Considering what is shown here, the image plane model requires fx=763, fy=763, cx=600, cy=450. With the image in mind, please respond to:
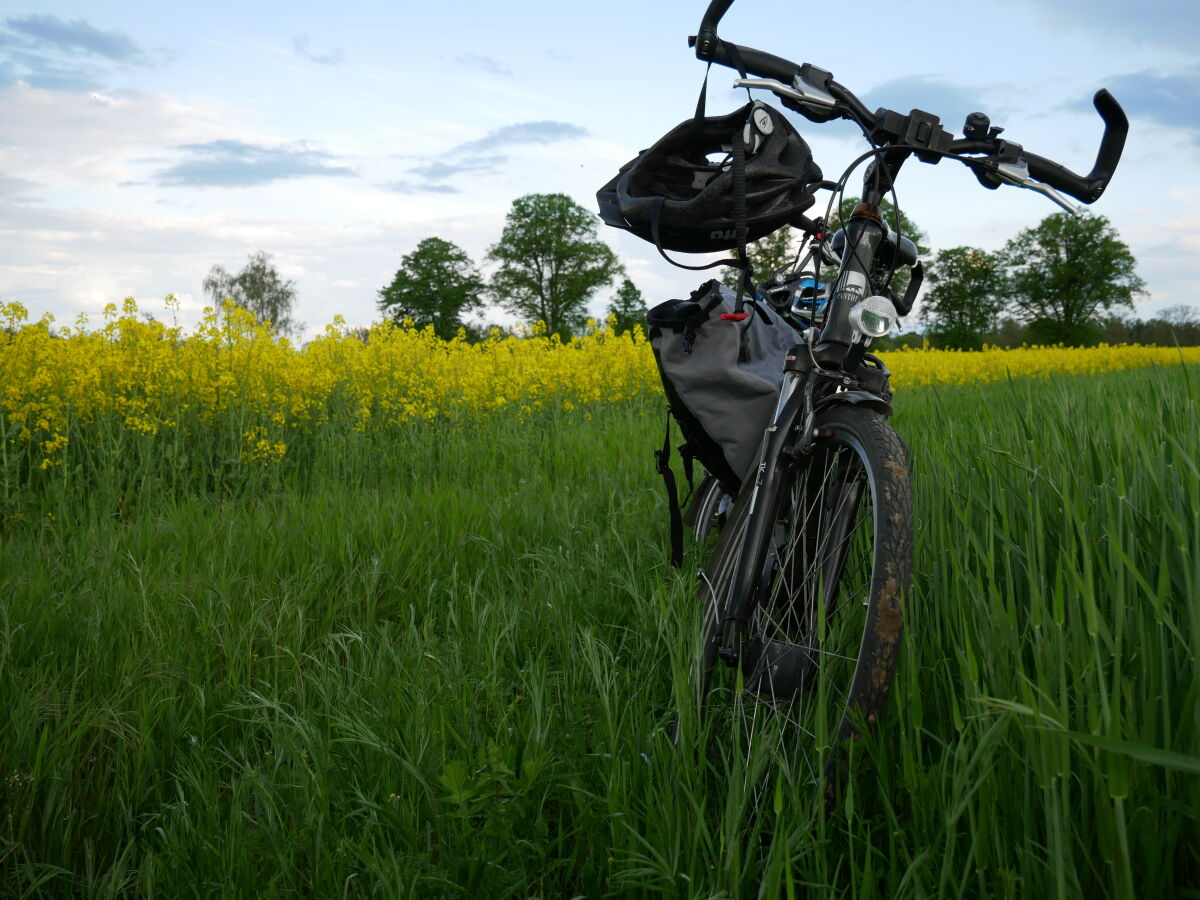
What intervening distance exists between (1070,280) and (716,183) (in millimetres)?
74846

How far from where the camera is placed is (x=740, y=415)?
7.61 ft

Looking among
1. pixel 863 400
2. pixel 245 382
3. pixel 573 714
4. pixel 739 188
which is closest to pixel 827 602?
pixel 863 400

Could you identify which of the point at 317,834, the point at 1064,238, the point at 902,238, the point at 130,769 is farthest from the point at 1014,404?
the point at 1064,238

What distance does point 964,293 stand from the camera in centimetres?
6462

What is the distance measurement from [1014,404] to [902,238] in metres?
1.30

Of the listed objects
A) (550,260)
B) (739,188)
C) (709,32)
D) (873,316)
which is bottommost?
(873,316)

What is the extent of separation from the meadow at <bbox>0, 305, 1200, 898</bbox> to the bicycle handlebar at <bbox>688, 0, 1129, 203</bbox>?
683 mm

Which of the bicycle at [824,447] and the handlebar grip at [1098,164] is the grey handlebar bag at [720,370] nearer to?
the bicycle at [824,447]

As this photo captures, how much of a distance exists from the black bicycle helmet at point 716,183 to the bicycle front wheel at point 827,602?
0.64 metres

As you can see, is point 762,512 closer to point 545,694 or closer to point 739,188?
point 545,694

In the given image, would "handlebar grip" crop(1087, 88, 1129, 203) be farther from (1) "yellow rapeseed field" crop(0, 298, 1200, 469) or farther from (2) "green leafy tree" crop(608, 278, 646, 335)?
(2) "green leafy tree" crop(608, 278, 646, 335)

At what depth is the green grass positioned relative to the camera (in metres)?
1.19

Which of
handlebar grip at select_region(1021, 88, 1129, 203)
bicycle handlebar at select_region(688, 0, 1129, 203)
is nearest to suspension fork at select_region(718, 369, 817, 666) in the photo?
bicycle handlebar at select_region(688, 0, 1129, 203)

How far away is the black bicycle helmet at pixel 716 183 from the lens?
2078mm
